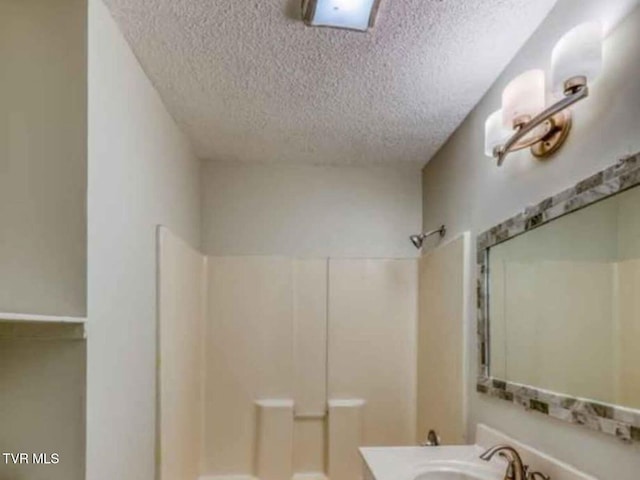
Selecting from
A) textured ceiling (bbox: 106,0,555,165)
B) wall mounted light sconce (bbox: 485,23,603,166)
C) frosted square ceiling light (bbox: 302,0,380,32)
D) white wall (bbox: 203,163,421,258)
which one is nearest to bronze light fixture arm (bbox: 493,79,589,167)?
wall mounted light sconce (bbox: 485,23,603,166)

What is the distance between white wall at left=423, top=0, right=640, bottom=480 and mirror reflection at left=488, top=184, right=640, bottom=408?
0.11 metres

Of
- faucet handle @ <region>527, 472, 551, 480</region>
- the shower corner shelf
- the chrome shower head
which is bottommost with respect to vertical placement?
faucet handle @ <region>527, 472, 551, 480</region>

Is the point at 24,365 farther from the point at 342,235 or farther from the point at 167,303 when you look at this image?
the point at 342,235

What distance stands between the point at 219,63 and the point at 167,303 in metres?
1.05

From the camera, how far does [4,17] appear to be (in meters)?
1.42

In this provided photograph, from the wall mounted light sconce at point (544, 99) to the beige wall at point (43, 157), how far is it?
48.8 inches

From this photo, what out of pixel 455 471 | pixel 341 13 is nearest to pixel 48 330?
pixel 341 13

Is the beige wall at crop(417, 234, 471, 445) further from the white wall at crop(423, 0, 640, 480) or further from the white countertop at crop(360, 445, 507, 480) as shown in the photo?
the white countertop at crop(360, 445, 507, 480)

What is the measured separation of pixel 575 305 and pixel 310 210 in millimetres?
2028

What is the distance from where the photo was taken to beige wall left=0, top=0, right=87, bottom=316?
1.37 metres

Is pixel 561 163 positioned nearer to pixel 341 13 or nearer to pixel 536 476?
pixel 341 13

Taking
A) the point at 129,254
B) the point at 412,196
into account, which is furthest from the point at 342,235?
the point at 129,254

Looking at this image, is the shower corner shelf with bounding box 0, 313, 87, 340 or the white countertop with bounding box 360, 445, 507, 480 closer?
the shower corner shelf with bounding box 0, 313, 87, 340

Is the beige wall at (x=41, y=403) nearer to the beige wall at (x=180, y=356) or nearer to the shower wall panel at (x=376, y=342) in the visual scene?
the beige wall at (x=180, y=356)
